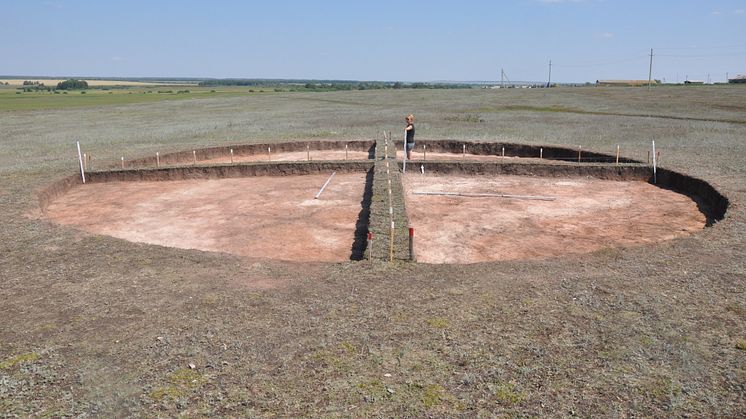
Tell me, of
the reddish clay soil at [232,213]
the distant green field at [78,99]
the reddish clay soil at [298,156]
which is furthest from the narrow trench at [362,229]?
the distant green field at [78,99]

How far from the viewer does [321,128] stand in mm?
39375

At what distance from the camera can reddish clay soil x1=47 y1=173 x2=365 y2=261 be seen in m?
14.3

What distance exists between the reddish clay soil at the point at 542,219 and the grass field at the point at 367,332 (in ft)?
7.33

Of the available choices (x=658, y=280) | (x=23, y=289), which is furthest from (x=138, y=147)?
(x=658, y=280)

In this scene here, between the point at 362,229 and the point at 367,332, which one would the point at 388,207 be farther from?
the point at 367,332

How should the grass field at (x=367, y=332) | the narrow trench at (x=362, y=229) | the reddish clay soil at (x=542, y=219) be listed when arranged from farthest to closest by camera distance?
the reddish clay soil at (x=542, y=219)
the narrow trench at (x=362, y=229)
the grass field at (x=367, y=332)

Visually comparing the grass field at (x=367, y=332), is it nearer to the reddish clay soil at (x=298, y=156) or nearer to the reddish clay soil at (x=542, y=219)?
the reddish clay soil at (x=542, y=219)

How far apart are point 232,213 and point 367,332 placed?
Result: 10.7 metres

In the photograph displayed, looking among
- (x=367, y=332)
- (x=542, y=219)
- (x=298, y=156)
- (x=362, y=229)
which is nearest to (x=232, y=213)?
(x=362, y=229)

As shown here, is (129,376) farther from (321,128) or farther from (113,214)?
(321,128)

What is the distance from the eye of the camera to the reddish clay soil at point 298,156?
94.2ft

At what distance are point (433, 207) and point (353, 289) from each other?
8.88 m

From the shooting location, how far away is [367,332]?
7.91 meters

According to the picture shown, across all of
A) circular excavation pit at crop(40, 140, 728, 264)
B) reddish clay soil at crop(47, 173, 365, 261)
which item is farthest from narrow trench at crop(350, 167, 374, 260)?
reddish clay soil at crop(47, 173, 365, 261)
